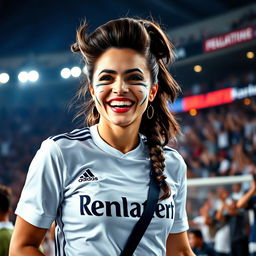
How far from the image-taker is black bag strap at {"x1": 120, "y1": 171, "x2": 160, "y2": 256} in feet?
6.39

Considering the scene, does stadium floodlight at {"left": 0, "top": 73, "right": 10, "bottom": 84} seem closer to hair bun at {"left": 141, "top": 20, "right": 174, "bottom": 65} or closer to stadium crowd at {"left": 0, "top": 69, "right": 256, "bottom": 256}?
stadium crowd at {"left": 0, "top": 69, "right": 256, "bottom": 256}

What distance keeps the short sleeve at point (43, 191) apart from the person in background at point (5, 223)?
2.82m

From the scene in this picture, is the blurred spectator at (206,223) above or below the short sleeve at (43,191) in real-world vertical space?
above

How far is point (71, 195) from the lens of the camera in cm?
199

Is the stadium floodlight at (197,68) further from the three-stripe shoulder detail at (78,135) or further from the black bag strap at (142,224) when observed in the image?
the black bag strap at (142,224)

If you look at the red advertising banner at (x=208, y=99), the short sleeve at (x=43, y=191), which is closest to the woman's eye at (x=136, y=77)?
the short sleeve at (x=43, y=191)

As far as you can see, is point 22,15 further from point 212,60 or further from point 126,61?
point 126,61

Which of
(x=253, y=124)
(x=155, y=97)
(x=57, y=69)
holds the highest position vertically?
(x=57, y=69)

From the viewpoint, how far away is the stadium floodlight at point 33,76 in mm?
19422

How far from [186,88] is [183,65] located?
0.69 m

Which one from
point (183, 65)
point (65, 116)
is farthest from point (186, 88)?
point (65, 116)

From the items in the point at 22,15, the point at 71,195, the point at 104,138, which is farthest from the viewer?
the point at 22,15

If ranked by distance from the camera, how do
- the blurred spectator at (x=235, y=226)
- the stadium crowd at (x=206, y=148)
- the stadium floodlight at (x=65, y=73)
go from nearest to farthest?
the blurred spectator at (x=235, y=226) < the stadium crowd at (x=206, y=148) < the stadium floodlight at (x=65, y=73)

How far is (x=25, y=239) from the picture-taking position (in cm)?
189
